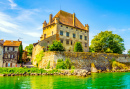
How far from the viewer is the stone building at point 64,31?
35.9 meters

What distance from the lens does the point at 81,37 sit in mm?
41812

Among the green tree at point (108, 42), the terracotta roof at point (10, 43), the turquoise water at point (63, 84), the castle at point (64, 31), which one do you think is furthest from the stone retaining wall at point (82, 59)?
the turquoise water at point (63, 84)

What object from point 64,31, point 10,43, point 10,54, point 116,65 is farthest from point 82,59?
point 10,43

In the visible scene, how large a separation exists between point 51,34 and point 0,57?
14.6m

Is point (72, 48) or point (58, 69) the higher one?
point (72, 48)

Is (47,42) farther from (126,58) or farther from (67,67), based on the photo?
(126,58)

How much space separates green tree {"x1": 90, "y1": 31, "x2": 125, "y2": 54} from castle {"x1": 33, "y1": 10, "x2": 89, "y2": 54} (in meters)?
3.53

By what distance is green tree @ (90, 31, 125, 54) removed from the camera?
41353mm

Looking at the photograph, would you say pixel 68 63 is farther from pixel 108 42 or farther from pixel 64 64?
pixel 108 42

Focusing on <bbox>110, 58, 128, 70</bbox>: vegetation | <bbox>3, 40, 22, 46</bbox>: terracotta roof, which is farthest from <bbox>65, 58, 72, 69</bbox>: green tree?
<bbox>3, 40, 22, 46</bbox>: terracotta roof

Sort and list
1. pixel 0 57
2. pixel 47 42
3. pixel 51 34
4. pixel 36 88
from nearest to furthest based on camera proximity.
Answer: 1. pixel 36 88
2. pixel 0 57
3. pixel 47 42
4. pixel 51 34

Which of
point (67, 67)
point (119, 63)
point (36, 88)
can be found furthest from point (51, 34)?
point (36, 88)

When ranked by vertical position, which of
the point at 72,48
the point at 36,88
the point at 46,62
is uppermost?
the point at 72,48

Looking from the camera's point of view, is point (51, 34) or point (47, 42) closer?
point (47, 42)
